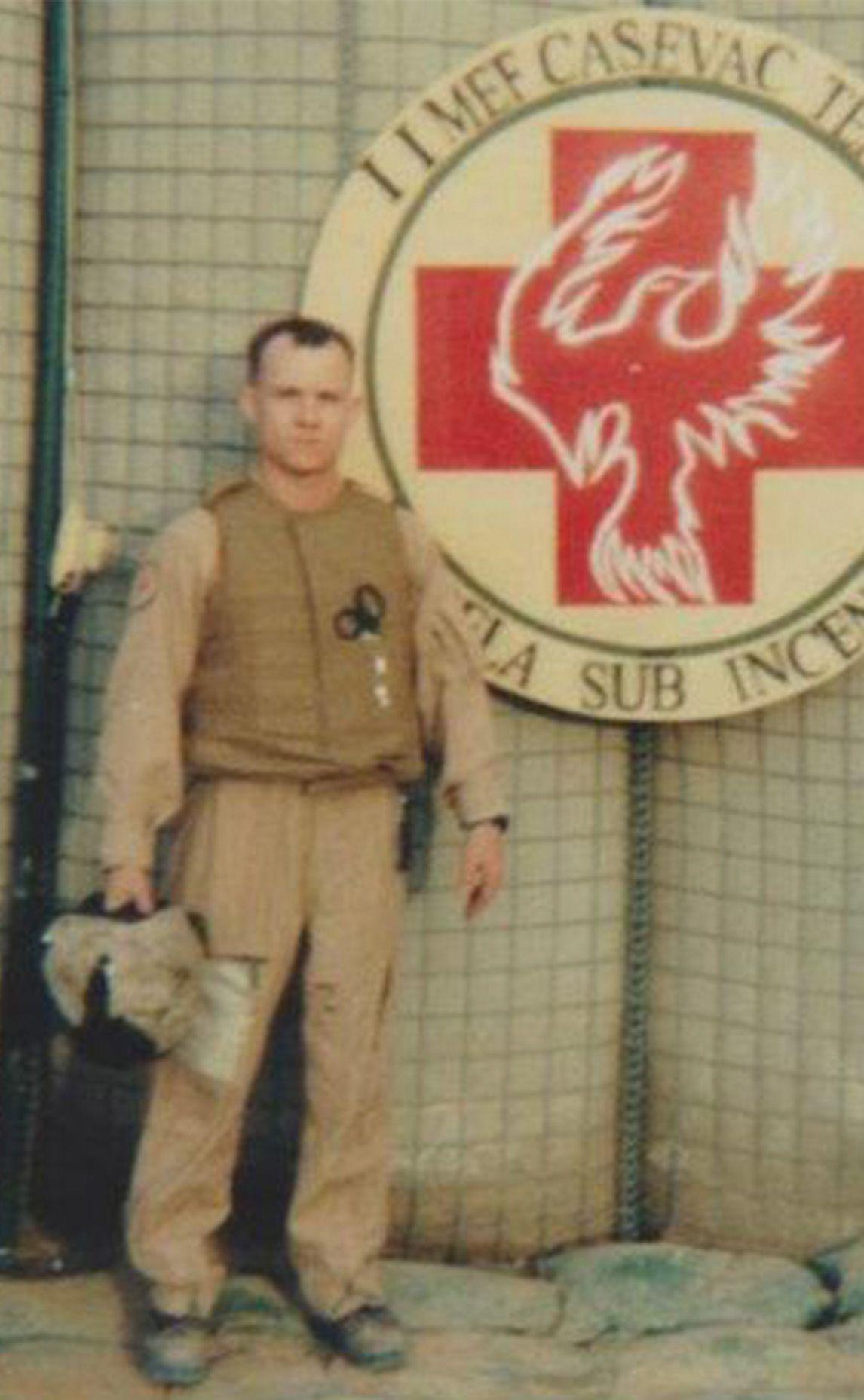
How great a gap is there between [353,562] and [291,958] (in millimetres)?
706

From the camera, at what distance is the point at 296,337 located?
434cm

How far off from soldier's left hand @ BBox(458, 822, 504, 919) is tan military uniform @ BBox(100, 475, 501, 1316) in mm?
37

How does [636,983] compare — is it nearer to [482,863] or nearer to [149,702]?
[482,863]

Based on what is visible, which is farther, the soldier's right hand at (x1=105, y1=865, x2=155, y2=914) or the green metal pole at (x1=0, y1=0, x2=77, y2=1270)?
the green metal pole at (x1=0, y1=0, x2=77, y2=1270)

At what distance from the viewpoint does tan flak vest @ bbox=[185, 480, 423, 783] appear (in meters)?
4.39

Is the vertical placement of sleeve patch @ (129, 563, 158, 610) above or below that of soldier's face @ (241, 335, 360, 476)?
below

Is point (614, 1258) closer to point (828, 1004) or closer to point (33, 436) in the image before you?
point (828, 1004)

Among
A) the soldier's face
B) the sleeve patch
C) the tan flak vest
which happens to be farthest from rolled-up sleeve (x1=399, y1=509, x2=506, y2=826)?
the sleeve patch

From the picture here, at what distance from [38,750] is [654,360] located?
1401 millimetres

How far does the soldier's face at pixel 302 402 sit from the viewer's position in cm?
433

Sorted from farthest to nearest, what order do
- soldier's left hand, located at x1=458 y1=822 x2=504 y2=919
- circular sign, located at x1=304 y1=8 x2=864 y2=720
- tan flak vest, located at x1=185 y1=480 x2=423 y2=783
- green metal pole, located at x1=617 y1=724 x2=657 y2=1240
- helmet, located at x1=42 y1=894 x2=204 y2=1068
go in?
green metal pole, located at x1=617 y1=724 x2=657 y2=1240, circular sign, located at x1=304 y1=8 x2=864 y2=720, soldier's left hand, located at x1=458 y1=822 x2=504 y2=919, tan flak vest, located at x1=185 y1=480 x2=423 y2=783, helmet, located at x1=42 y1=894 x2=204 y2=1068

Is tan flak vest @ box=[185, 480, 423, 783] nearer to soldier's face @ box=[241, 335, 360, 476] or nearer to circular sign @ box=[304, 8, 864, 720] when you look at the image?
soldier's face @ box=[241, 335, 360, 476]

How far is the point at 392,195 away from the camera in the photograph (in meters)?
4.77

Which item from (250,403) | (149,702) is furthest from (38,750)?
(250,403)
